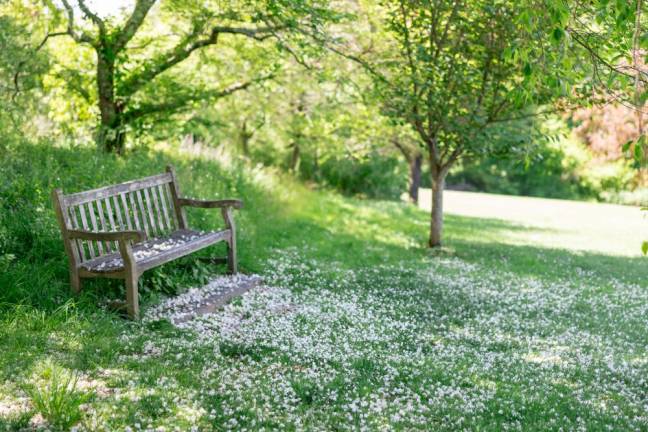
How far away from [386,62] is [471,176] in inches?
1781

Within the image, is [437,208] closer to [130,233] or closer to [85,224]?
[85,224]

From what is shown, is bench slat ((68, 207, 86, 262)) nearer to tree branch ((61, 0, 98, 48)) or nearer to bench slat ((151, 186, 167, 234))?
bench slat ((151, 186, 167, 234))

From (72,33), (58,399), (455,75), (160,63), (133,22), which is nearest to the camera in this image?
(58,399)

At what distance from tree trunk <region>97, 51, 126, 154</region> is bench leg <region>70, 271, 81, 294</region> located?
4.61 m

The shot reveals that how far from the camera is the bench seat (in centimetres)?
651

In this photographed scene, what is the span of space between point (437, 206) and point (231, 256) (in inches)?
211

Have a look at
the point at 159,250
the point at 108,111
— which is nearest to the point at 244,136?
the point at 108,111

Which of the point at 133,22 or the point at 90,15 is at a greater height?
the point at 133,22

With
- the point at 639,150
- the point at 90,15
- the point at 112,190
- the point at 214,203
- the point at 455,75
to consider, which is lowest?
the point at 214,203

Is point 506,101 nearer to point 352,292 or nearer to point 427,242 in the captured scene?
point 427,242

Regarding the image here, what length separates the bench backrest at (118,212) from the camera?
650 cm

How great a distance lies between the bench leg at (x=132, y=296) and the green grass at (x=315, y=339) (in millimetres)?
142

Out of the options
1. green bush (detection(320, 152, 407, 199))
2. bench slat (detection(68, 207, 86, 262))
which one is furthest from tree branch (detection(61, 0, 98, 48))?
green bush (detection(320, 152, 407, 199))

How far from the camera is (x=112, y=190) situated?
7250 mm
